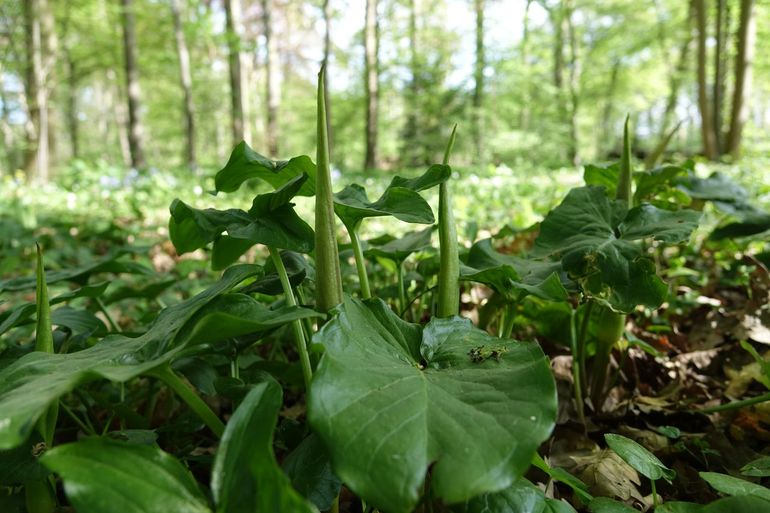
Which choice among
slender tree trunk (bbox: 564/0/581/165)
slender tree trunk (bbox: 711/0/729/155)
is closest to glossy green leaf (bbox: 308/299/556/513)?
slender tree trunk (bbox: 711/0/729/155)

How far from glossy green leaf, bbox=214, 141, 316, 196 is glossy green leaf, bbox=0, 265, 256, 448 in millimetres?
188

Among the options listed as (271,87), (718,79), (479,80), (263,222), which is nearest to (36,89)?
(271,87)

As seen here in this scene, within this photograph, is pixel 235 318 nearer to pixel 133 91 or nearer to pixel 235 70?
pixel 133 91

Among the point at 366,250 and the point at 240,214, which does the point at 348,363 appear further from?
the point at 366,250

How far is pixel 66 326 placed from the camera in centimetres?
99

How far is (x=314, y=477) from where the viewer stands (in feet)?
2.10

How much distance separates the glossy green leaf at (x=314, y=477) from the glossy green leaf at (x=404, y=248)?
0.57 metres

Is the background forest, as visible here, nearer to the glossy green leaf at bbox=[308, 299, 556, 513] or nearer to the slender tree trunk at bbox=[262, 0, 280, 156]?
the slender tree trunk at bbox=[262, 0, 280, 156]

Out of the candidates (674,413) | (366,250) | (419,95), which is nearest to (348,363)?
(366,250)

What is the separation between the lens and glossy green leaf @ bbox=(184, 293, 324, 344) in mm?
548

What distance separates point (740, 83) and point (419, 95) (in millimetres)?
6291

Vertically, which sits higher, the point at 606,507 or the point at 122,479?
the point at 122,479

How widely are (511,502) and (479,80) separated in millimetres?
11610

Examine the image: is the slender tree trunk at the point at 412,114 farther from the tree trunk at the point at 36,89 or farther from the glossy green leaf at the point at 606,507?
the glossy green leaf at the point at 606,507
